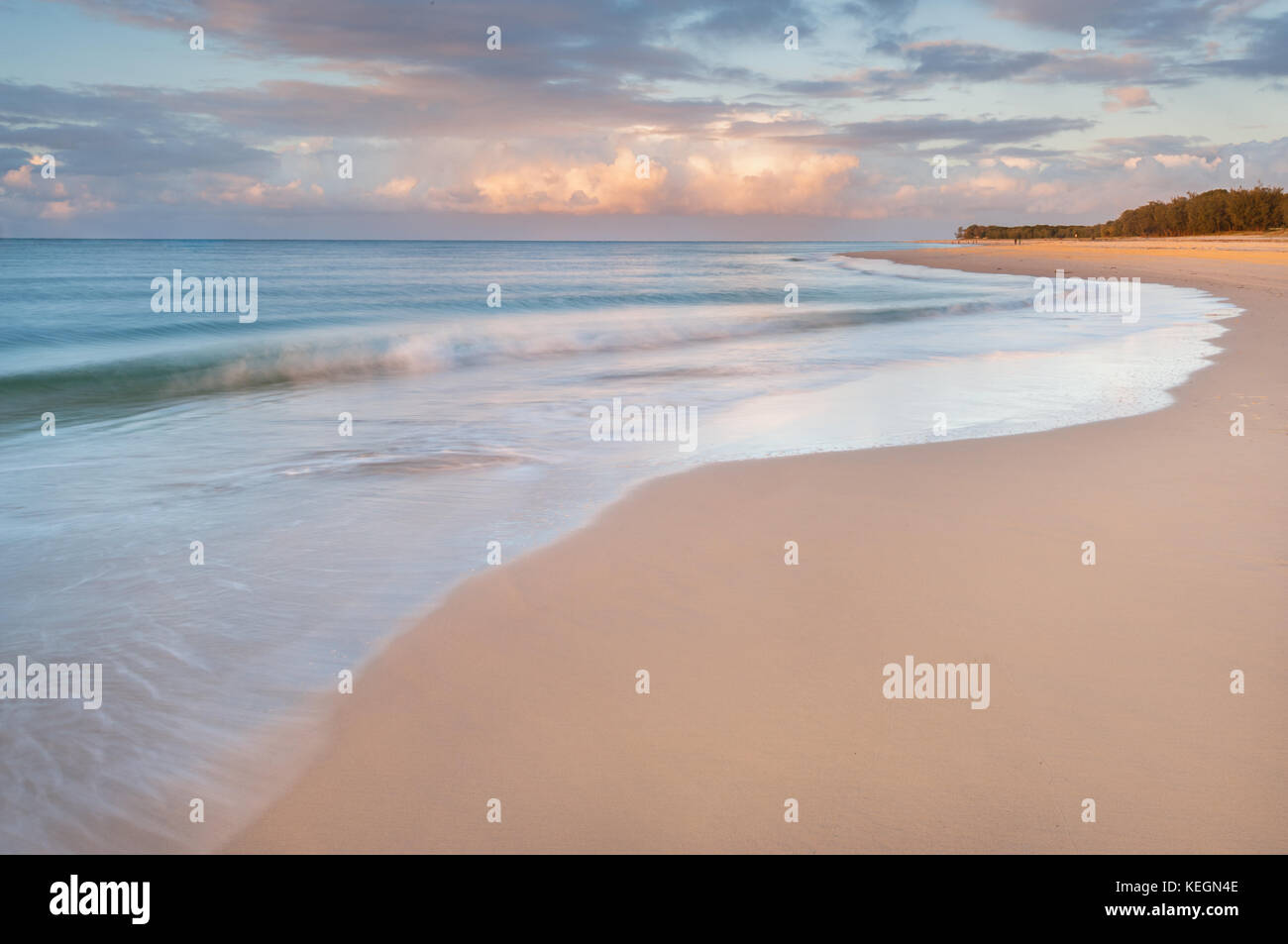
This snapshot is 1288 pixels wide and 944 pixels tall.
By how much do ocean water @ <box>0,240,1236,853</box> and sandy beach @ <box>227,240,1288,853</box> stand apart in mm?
530

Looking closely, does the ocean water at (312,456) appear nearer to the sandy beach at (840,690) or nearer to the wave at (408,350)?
the wave at (408,350)

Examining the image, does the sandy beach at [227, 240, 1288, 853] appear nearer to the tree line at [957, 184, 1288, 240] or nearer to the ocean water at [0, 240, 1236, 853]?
the ocean water at [0, 240, 1236, 853]

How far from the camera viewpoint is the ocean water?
11.9 feet

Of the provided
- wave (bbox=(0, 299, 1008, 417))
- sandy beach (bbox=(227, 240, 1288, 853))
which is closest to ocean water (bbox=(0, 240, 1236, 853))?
wave (bbox=(0, 299, 1008, 417))

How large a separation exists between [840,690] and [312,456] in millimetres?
6320

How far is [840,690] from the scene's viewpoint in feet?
11.9

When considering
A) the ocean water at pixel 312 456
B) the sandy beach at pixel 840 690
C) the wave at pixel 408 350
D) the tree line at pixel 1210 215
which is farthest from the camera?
the tree line at pixel 1210 215

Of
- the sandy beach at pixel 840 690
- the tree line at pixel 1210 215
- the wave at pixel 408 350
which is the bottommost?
the sandy beach at pixel 840 690

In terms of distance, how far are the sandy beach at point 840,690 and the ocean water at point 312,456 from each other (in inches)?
20.9

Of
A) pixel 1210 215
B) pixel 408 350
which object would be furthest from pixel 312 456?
pixel 1210 215

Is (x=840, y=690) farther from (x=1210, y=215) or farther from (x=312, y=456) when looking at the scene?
(x=1210, y=215)

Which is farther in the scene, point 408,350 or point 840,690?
point 408,350

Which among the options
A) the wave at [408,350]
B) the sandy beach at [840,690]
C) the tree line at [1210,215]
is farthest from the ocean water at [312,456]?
the tree line at [1210,215]

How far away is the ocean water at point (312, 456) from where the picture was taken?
11.9 ft
